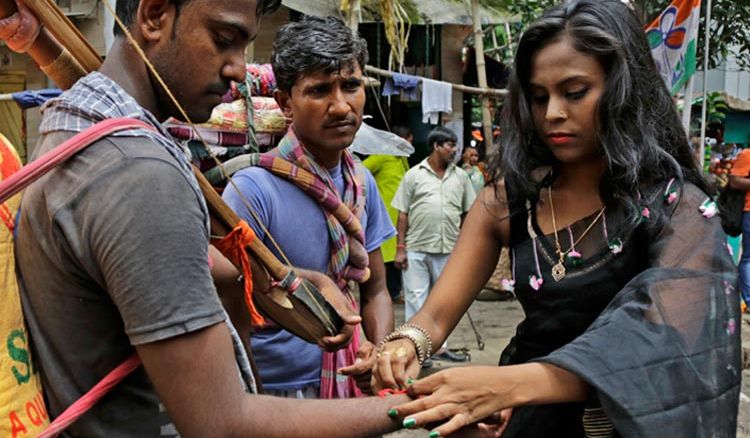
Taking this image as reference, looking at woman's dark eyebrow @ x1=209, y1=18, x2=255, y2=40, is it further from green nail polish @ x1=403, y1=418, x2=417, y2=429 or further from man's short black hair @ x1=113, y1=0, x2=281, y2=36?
green nail polish @ x1=403, y1=418, x2=417, y2=429

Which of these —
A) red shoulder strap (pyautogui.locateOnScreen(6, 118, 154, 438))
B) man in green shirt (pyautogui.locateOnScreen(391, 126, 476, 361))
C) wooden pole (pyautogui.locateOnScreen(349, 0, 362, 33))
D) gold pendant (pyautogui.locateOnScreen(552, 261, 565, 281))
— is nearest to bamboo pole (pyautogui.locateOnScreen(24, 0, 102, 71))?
red shoulder strap (pyautogui.locateOnScreen(6, 118, 154, 438))

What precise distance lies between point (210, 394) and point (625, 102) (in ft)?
4.34

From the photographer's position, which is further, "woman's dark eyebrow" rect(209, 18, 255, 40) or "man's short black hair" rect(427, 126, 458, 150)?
"man's short black hair" rect(427, 126, 458, 150)

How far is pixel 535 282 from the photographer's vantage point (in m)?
2.12

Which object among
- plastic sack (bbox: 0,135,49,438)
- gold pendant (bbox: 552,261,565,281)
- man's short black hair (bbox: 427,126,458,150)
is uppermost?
plastic sack (bbox: 0,135,49,438)

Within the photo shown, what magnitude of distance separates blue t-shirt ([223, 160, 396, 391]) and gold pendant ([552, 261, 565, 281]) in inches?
34.7

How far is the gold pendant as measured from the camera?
207 cm

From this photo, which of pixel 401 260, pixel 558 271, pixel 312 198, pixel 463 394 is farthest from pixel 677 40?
pixel 463 394

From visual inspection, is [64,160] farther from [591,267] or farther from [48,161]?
[591,267]

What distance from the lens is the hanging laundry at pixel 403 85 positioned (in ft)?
27.9

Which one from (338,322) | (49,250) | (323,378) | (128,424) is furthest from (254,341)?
(49,250)

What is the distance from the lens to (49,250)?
126 cm

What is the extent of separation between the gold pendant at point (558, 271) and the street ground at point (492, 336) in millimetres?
3193

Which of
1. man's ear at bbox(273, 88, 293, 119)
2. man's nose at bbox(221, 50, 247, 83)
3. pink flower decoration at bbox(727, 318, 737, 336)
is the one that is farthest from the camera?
man's ear at bbox(273, 88, 293, 119)
